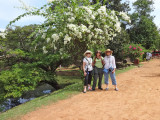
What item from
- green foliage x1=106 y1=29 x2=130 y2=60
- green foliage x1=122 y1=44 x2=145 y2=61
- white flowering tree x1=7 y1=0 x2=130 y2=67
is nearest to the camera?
white flowering tree x1=7 y1=0 x2=130 y2=67

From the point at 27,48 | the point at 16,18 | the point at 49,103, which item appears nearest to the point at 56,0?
the point at 16,18

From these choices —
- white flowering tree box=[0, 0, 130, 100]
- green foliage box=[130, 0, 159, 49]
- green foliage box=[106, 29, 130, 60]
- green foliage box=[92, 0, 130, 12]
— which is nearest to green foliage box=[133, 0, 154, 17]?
green foliage box=[130, 0, 159, 49]

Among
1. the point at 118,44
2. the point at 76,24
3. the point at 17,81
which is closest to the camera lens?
the point at 76,24

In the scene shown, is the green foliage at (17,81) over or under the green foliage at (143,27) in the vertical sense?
under

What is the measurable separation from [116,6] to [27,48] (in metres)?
15.0

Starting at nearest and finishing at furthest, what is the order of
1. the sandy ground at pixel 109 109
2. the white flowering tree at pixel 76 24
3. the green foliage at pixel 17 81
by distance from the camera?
the sandy ground at pixel 109 109, the white flowering tree at pixel 76 24, the green foliage at pixel 17 81

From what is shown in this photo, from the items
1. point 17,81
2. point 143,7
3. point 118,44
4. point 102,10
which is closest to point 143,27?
point 143,7

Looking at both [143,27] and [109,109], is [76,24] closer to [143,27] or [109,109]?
[109,109]

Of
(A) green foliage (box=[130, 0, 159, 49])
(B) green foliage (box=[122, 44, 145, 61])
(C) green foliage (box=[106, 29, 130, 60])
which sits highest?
(A) green foliage (box=[130, 0, 159, 49])

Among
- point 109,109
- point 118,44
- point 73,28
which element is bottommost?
point 109,109

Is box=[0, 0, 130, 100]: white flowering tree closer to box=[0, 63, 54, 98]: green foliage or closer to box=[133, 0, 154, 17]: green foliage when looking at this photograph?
box=[0, 63, 54, 98]: green foliage

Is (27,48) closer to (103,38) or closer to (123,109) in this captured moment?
(103,38)

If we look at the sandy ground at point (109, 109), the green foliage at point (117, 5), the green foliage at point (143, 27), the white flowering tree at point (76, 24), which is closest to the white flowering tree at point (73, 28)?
the white flowering tree at point (76, 24)

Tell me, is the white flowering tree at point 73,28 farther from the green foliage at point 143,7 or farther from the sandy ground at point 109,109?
the green foliage at point 143,7
